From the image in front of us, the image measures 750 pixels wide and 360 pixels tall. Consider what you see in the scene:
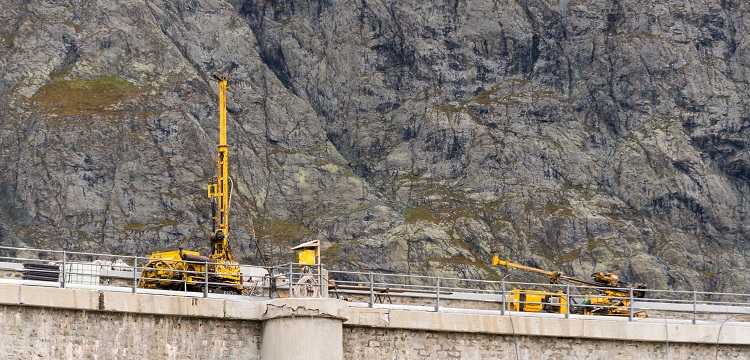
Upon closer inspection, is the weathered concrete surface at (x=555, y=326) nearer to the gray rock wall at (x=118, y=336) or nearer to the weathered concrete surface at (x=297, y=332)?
the weathered concrete surface at (x=297, y=332)

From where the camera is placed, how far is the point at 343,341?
43875mm

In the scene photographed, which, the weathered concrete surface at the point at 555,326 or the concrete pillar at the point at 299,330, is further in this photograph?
the weathered concrete surface at the point at 555,326

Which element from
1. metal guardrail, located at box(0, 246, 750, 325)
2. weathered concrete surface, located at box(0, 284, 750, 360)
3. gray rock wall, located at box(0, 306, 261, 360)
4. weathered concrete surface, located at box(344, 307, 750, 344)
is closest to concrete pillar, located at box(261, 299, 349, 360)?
weathered concrete surface, located at box(0, 284, 750, 360)

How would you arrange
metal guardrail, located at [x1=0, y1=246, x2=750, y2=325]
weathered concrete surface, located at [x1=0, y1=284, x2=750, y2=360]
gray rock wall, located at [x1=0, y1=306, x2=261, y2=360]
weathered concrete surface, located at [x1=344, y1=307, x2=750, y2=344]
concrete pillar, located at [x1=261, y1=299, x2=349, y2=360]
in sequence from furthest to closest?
weathered concrete surface, located at [x1=344, y1=307, x2=750, y2=344]
metal guardrail, located at [x1=0, y1=246, x2=750, y2=325]
concrete pillar, located at [x1=261, y1=299, x2=349, y2=360]
weathered concrete surface, located at [x1=0, y1=284, x2=750, y2=360]
gray rock wall, located at [x1=0, y1=306, x2=261, y2=360]

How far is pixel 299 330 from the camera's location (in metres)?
42.5

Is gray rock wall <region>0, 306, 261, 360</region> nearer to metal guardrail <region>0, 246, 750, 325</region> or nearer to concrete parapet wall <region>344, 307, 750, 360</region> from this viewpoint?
metal guardrail <region>0, 246, 750, 325</region>

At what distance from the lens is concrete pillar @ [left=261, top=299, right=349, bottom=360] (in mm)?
42312

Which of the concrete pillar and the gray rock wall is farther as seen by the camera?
the concrete pillar

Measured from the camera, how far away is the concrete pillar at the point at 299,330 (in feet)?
139

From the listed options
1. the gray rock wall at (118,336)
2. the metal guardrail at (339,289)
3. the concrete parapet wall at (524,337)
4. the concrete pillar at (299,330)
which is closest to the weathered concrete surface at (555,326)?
the concrete parapet wall at (524,337)

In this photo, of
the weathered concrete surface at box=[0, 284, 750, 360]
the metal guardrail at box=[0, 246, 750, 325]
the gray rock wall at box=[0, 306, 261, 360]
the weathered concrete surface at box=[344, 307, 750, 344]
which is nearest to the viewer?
the gray rock wall at box=[0, 306, 261, 360]

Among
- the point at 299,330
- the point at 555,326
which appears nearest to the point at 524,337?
the point at 555,326

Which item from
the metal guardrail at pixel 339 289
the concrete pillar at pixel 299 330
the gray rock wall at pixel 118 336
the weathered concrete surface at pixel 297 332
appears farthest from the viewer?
the metal guardrail at pixel 339 289

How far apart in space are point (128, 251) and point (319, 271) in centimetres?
14195
